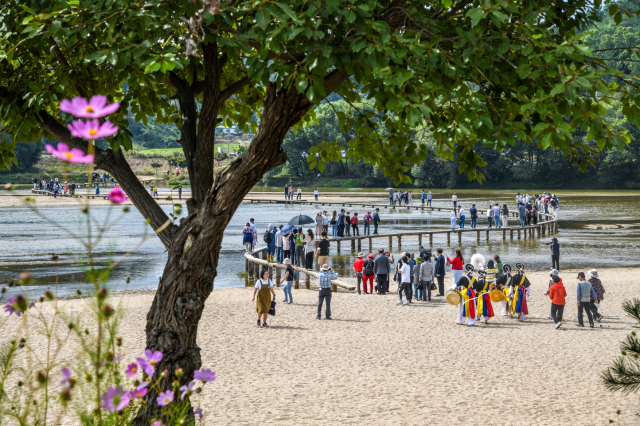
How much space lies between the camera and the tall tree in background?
14.3 feet

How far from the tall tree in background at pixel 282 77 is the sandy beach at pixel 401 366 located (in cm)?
390

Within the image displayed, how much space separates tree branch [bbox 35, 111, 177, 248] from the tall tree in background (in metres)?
0.01

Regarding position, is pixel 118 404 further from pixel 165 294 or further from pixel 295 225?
pixel 295 225

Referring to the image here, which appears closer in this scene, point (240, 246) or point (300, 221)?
point (300, 221)

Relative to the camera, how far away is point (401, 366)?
449 inches

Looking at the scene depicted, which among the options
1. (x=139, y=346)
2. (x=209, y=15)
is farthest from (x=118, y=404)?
(x=139, y=346)

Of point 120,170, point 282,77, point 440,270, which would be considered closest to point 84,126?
point 282,77

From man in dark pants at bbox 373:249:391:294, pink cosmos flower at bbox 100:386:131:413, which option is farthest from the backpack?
pink cosmos flower at bbox 100:386:131:413

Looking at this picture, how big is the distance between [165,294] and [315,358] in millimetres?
6797

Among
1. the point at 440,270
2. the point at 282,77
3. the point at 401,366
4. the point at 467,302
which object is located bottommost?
the point at 401,366

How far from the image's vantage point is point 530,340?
1339cm

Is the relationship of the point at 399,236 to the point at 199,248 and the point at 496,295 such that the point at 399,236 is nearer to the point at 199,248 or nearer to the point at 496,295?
the point at 496,295

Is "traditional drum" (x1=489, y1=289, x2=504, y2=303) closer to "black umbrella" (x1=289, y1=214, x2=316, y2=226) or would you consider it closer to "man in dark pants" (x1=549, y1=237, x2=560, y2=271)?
"man in dark pants" (x1=549, y1=237, x2=560, y2=271)

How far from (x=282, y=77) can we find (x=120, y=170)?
187 centimetres
